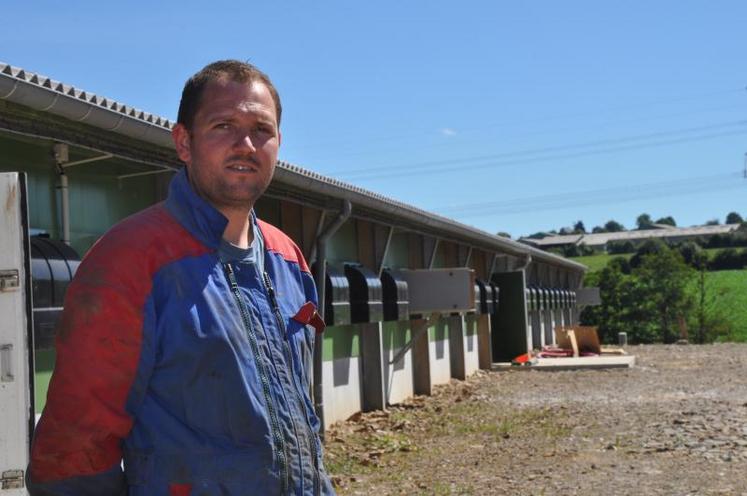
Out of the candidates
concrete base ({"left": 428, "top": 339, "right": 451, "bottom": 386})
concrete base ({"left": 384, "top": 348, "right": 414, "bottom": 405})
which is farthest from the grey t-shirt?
concrete base ({"left": 428, "top": 339, "right": 451, "bottom": 386})

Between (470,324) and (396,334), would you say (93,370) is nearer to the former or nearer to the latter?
(396,334)

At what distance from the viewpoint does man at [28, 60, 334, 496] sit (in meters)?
1.89

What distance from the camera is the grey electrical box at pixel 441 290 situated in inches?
587

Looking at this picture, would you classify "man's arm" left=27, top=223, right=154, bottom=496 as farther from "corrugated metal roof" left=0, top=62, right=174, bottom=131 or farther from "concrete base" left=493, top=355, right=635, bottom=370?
"concrete base" left=493, top=355, right=635, bottom=370

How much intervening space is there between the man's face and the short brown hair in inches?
0.5

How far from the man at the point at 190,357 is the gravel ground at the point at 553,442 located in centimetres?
640

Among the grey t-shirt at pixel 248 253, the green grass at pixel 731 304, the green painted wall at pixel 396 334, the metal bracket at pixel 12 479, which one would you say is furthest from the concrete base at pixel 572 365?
the green grass at pixel 731 304

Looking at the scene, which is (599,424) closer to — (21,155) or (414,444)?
(414,444)

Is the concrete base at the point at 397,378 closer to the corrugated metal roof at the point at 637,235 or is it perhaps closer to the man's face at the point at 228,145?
the man's face at the point at 228,145

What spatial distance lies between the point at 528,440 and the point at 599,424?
1.63 meters

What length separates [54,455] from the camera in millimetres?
1877

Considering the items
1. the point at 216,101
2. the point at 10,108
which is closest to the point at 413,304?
the point at 10,108

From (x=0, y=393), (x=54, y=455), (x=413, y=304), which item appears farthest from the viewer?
(x=413, y=304)

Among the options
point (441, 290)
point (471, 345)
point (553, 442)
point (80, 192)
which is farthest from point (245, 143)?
point (471, 345)
